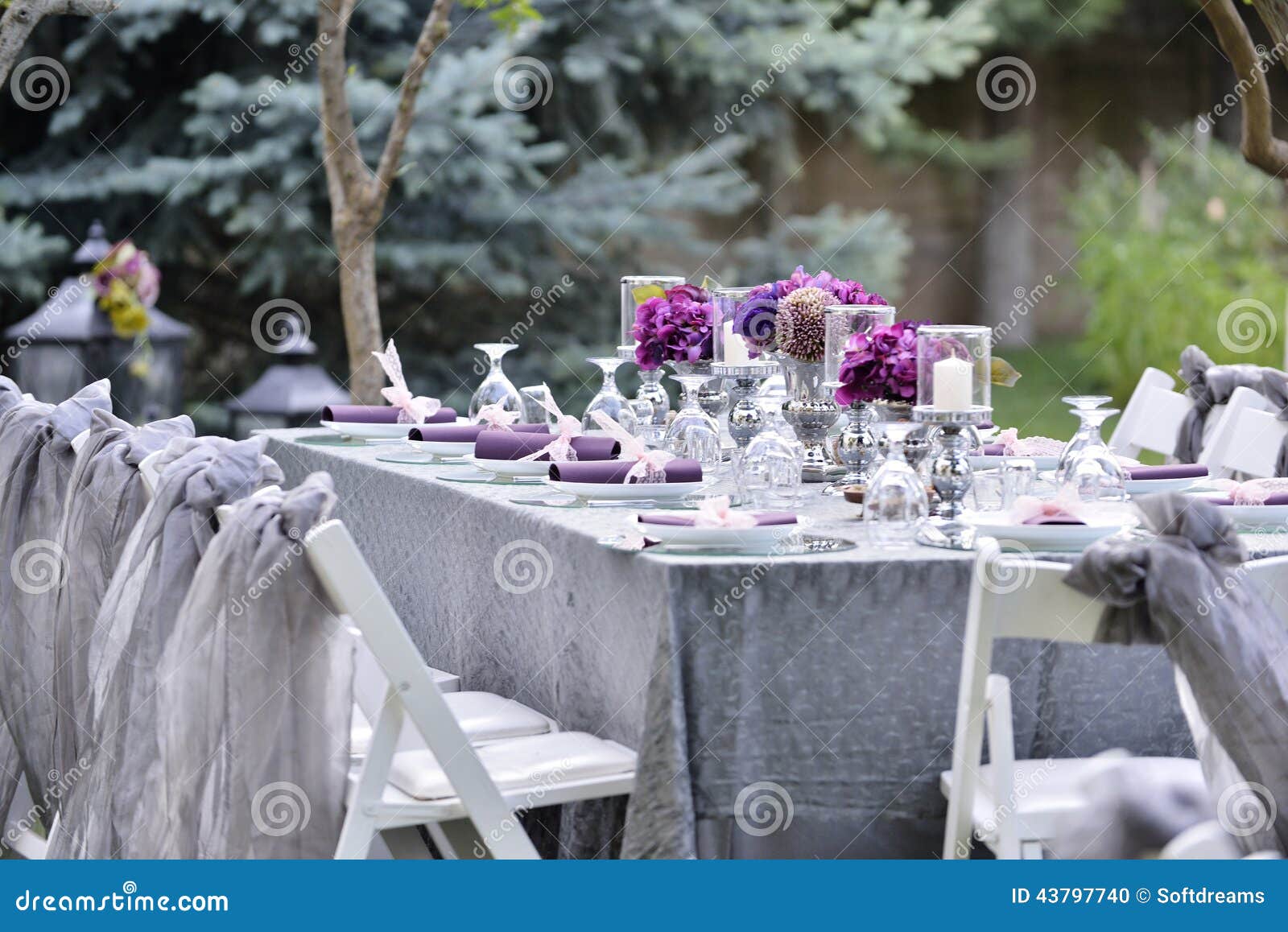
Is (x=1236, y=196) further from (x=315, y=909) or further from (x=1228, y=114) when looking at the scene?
(x=315, y=909)

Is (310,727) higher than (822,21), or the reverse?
(822,21)

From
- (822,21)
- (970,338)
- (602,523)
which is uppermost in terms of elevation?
(822,21)

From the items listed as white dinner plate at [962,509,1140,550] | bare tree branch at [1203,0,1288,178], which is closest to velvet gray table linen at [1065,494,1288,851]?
white dinner plate at [962,509,1140,550]

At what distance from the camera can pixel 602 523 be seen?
2.70 metres

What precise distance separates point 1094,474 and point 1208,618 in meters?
0.76

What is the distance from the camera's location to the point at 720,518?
2447mm

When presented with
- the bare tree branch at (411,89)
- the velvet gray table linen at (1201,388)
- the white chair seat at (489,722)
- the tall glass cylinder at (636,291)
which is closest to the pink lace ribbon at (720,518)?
the white chair seat at (489,722)

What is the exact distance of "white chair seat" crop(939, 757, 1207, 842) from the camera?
2232 mm

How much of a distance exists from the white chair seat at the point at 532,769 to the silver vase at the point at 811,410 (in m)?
0.93

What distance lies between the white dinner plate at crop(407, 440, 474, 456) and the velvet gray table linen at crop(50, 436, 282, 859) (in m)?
0.95

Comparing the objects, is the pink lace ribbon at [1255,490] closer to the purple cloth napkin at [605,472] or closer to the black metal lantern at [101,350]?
the purple cloth napkin at [605,472]

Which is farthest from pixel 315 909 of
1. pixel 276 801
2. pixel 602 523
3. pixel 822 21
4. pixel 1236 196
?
pixel 1236 196

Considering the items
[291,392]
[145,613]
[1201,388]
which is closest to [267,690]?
[145,613]

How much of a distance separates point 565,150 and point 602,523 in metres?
5.88
